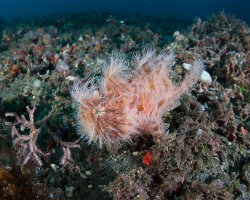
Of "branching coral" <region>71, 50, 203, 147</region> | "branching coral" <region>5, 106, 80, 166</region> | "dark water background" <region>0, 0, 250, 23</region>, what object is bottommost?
"branching coral" <region>5, 106, 80, 166</region>

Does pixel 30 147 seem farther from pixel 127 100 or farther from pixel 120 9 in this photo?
pixel 120 9

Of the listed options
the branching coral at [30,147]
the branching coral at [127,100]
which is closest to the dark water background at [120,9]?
the branching coral at [127,100]

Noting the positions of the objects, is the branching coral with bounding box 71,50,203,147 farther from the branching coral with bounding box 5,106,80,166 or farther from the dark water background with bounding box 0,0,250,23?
the dark water background with bounding box 0,0,250,23

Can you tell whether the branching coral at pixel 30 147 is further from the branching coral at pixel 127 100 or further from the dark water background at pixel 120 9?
the dark water background at pixel 120 9

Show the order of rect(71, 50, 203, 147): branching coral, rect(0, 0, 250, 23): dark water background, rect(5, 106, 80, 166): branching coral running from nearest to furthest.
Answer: rect(71, 50, 203, 147): branching coral < rect(5, 106, 80, 166): branching coral < rect(0, 0, 250, 23): dark water background

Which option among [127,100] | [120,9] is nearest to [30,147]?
[127,100]

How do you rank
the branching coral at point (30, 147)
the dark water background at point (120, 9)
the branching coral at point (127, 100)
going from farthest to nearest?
the dark water background at point (120, 9), the branching coral at point (30, 147), the branching coral at point (127, 100)

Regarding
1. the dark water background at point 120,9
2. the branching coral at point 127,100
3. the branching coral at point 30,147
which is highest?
the dark water background at point 120,9

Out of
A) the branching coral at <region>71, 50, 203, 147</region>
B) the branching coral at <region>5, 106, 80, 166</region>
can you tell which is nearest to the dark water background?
the branching coral at <region>71, 50, 203, 147</region>

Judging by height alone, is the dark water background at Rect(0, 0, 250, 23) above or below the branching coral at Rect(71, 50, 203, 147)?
above
